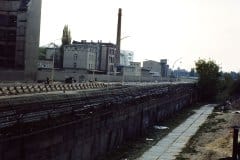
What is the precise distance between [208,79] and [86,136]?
101 metres

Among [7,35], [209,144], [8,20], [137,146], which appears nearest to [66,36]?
[8,20]

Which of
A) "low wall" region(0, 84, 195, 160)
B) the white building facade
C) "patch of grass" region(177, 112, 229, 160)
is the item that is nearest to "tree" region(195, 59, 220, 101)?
the white building facade

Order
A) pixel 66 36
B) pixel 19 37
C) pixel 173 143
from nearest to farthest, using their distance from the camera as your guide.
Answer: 1. pixel 173 143
2. pixel 19 37
3. pixel 66 36

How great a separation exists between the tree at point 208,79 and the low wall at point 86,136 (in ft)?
223

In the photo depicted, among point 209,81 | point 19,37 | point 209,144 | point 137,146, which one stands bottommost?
point 137,146

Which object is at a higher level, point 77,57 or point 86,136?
point 77,57

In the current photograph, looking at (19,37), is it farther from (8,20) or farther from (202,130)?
(202,130)

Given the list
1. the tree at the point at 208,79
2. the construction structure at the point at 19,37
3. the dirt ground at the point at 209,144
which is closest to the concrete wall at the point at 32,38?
the construction structure at the point at 19,37

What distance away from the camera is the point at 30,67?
98.8 m

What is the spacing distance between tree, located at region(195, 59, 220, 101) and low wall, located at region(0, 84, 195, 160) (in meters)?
68.1

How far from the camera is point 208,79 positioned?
13200cm

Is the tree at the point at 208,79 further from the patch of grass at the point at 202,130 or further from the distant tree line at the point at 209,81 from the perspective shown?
the patch of grass at the point at 202,130

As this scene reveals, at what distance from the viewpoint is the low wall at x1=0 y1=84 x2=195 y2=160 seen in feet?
83.0

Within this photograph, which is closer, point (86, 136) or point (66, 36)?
point (86, 136)
